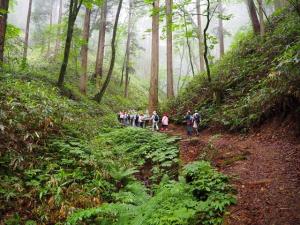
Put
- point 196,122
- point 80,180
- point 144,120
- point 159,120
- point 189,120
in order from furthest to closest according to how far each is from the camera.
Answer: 1. point 159,120
2. point 144,120
3. point 196,122
4. point 189,120
5. point 80,180

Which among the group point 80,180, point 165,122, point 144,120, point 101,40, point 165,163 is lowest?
point 80,180

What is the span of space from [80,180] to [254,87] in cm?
819

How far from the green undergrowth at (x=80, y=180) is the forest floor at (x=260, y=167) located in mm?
376

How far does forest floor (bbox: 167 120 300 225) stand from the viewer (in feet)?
16.7

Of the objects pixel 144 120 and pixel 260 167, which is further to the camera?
pixel 144 120

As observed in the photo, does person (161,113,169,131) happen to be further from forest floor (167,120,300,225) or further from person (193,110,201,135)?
forest floor (167,120,300,225)

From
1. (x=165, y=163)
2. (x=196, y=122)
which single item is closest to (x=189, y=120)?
(x=196, y=122)

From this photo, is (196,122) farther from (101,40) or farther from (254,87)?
(101,40)

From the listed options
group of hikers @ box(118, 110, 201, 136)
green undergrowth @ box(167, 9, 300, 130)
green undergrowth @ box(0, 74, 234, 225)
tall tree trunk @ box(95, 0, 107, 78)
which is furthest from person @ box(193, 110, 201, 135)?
tall tree trunk @ box(95, 0, 107, 78)

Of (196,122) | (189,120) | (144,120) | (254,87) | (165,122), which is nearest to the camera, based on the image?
(254,87)

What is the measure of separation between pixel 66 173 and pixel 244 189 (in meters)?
3.86

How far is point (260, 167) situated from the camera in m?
7.04

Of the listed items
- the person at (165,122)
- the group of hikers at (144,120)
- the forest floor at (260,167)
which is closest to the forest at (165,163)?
the forest floor at (260,167)

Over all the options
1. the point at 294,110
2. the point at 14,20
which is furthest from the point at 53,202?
the point at 14,20
